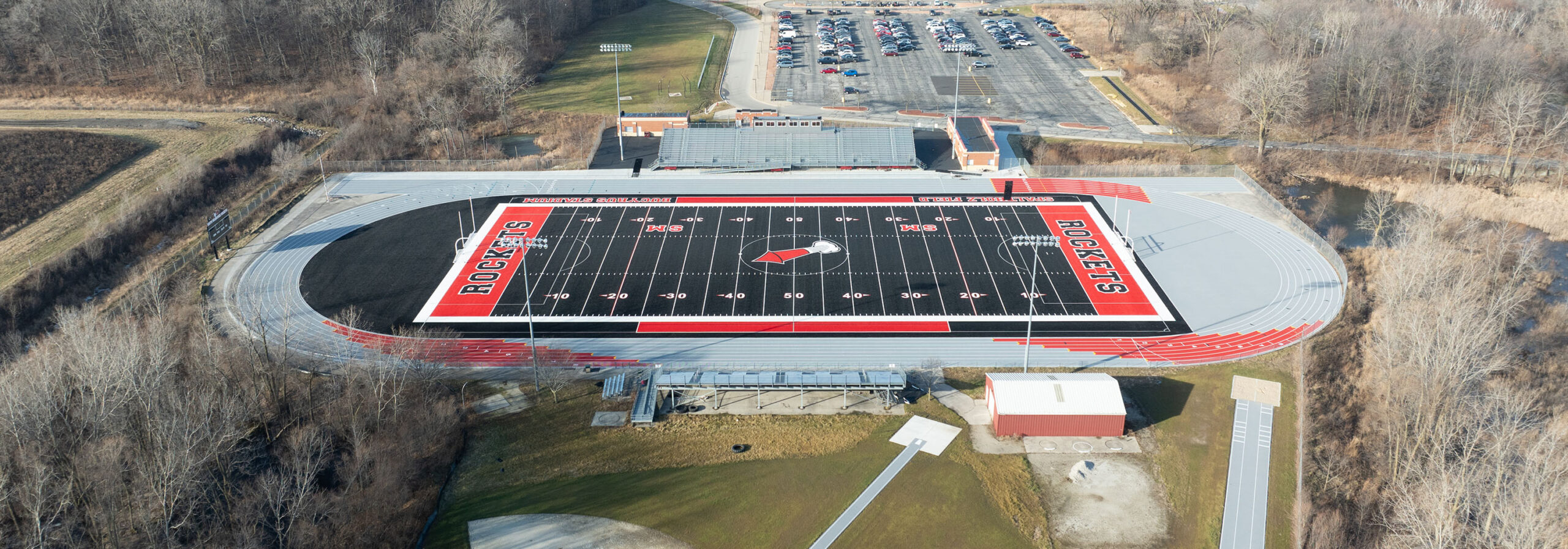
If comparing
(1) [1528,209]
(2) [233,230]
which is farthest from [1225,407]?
(2) [233,230]

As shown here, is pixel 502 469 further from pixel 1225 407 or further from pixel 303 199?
pixel 303 199

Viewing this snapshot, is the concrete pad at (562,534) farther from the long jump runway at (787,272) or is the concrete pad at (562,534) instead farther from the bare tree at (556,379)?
the long jump runway at (787,272)

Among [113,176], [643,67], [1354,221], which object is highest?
[643,67]

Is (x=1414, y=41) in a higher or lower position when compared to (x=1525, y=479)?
higher

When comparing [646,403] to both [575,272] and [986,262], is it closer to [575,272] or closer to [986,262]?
[575,272]

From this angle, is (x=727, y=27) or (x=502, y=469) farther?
(x=727, y=27)

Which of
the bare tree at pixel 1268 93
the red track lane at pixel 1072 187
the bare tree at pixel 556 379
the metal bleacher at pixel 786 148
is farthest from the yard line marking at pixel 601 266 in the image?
the bare tree at pixel 1268 93

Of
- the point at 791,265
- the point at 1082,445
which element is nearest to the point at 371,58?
the point at 791,265
